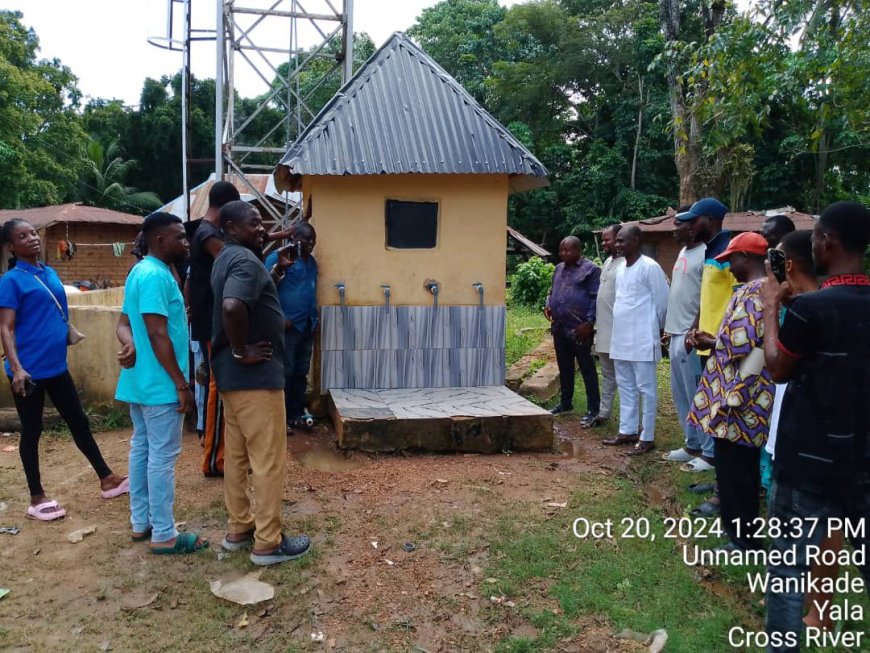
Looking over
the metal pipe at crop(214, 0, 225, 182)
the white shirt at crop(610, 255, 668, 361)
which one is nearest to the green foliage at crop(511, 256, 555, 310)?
the metal pipe at crop(214, 0, 225, 182)

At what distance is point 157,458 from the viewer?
3717 millimetres

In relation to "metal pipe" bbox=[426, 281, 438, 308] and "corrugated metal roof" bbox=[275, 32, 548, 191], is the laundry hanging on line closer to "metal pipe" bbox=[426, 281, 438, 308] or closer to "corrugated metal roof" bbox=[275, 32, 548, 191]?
"corrugated metal roof" bbox=[275, 32, 548, 191]

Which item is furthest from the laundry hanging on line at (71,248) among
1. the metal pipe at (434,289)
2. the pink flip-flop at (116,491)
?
the pink flip-flop at (116,491)

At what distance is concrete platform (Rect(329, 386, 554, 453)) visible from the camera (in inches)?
217

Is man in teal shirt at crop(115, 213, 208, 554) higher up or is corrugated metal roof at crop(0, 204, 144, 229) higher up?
corrugated metal roof at crop(0, 204, 144, 229)

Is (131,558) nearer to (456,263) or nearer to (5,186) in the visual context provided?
(456,263)

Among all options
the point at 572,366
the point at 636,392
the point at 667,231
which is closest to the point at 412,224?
the point at 572,366

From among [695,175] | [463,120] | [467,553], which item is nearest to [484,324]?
[463,120]

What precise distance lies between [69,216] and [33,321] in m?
16.4

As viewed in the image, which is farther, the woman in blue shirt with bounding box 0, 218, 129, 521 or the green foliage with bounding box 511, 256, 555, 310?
the green foliage with bounding box 511, 256, 555, 310

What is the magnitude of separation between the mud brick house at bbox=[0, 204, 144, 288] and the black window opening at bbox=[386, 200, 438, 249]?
1451 cm

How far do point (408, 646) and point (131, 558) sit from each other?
1743 millimetres

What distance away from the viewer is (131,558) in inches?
148

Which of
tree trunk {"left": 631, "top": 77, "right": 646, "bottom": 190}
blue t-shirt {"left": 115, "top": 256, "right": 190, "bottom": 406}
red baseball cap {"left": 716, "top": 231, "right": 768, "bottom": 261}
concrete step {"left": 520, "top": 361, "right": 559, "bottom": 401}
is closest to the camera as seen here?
blue t-shirt {"left": 115, "top": 256, "right": 190, "bottom": 406}
